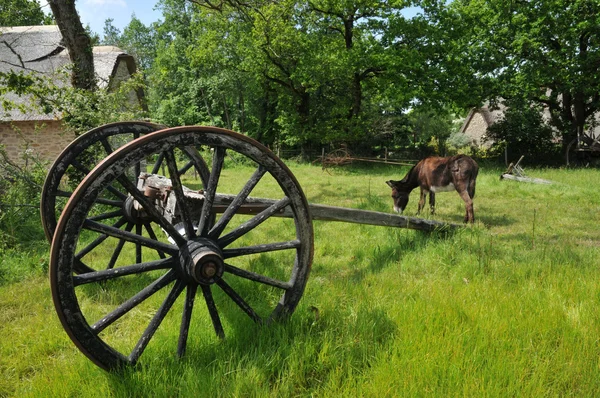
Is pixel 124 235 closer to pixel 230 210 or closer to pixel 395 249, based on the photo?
pixel 230 210

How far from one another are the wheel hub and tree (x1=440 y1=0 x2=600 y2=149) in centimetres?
2015

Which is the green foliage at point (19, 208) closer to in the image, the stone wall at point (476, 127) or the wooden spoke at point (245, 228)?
the wooden spoke at point (245, 228)

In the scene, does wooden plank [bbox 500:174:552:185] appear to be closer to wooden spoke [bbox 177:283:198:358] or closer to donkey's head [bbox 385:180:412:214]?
donkey's head [bbox 385:180:412:214]

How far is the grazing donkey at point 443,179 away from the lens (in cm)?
730

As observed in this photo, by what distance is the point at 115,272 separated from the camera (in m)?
2.07

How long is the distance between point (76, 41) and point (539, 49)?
21152mm

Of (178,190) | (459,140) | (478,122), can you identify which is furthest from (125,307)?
(478,122)

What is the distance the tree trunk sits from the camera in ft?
24.4

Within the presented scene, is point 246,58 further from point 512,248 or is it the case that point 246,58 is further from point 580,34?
Answer: point 512,248

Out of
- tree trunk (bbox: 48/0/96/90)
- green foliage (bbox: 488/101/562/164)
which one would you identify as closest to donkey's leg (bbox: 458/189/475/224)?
tree trunk (bbox: 48/0/96/90)

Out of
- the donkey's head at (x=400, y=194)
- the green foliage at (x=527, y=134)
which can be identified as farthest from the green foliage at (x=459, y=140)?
the donkey's head at (x=400, y=194)

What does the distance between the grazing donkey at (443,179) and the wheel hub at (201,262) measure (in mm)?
6061

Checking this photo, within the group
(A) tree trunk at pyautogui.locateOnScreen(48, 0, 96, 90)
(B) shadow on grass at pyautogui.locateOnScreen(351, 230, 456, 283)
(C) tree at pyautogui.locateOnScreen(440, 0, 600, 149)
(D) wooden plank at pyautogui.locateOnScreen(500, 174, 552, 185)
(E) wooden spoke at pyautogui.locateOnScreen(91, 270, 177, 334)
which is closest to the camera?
(E) wooden spoke at pyautogui.locateOnScreen(91, 270, 177, 334)

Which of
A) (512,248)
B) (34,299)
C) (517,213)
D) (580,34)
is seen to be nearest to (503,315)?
(512,248)
